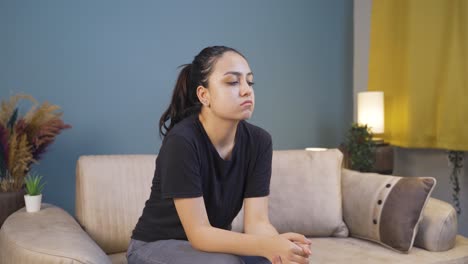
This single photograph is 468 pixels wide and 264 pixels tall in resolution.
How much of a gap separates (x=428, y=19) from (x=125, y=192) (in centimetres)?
198

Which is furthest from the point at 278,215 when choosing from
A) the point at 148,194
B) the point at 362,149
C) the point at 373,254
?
the point at 362,149

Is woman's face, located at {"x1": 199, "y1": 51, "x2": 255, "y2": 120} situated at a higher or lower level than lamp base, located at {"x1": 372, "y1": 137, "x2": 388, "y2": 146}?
higher

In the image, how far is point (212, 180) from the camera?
59.4 inches

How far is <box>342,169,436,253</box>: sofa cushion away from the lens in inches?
77.5

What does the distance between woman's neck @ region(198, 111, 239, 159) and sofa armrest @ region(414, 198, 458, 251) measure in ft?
3.08

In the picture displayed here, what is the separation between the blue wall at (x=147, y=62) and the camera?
247 centimetres

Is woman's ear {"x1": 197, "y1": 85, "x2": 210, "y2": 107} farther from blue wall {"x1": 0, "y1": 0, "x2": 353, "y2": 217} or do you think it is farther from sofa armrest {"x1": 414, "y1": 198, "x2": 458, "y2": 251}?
blue wall {"x1": 0, "y1": 0, "x2": 353, "y2": 217}

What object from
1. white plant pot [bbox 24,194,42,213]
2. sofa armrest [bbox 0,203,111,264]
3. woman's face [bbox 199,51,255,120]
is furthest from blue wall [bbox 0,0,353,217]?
woman's face [bbox 199,51,255,120]

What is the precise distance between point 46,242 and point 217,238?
0.51m

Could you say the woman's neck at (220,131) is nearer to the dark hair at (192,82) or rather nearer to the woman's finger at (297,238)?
the dark hair at (192,82)

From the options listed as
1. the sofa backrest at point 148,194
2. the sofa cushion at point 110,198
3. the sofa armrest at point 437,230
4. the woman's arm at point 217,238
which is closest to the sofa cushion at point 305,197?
the sofa backrest at point 148,194

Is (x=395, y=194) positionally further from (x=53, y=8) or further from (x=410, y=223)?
(x=53, y=8)

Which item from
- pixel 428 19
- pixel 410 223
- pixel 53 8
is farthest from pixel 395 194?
pixel 53 8

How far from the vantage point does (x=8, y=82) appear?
2412 mm
